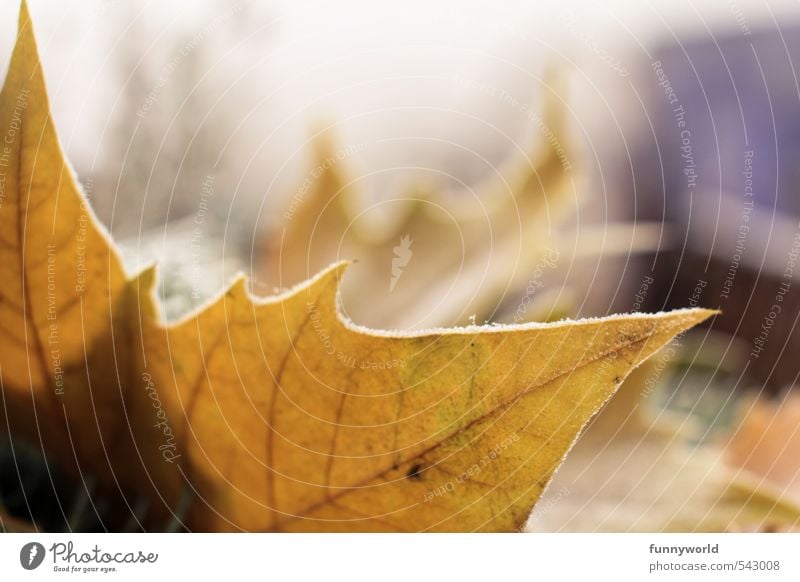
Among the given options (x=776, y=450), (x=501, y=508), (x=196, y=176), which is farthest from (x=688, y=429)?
(x=196, y=176)

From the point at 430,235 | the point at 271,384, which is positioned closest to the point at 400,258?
the point at 430,235

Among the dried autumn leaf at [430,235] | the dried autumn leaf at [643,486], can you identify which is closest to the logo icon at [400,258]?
the dried autumn leaf at [430,235]

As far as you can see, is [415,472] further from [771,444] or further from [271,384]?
[771,444]
